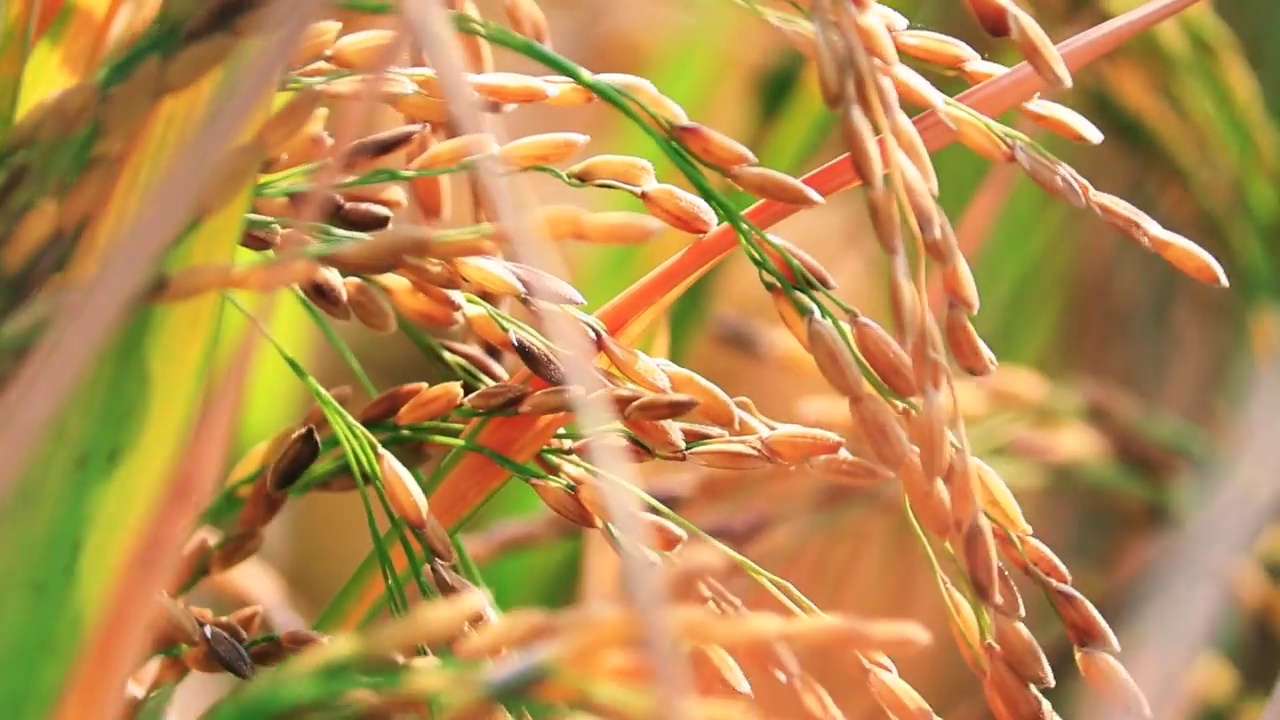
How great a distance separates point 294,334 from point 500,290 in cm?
33

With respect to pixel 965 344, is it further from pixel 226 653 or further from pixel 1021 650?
pixel 226 653

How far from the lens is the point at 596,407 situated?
0.28m

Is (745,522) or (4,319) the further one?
(745,522)

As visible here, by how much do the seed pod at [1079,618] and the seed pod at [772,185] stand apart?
0.11 m

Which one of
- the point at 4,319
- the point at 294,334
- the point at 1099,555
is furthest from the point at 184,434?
the point at 1099,555

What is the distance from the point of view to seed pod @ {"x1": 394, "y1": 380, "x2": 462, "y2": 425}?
12.2 inches

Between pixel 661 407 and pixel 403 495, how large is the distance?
63 millimetres

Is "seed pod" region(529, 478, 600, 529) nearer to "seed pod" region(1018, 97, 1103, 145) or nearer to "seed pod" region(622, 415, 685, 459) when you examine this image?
"seed pod" region(622, 415, 685, 459)

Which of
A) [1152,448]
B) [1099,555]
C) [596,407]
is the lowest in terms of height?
[1099,555]

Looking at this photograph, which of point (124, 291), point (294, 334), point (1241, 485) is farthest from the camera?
point (1241, 485)

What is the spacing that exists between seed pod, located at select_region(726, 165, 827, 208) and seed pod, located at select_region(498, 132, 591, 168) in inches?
1.5

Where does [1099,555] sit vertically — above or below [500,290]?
below

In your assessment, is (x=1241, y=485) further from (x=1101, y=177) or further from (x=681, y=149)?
(x=681, y=149)

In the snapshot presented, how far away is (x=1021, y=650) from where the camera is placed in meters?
0.27
